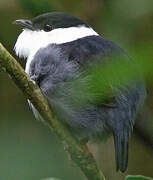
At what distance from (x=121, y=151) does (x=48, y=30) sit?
1233 millimetres

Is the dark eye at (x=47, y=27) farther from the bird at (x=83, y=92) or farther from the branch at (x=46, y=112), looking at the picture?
the branch at (x=46, y=112)

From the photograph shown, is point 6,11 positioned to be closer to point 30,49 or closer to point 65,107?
point 30,49

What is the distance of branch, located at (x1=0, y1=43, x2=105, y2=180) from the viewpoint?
5.84ft

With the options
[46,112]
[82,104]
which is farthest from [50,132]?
[46,112]

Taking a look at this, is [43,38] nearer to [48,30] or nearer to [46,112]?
[48,30]

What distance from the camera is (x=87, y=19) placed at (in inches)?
166

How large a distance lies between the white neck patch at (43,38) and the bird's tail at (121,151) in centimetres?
85

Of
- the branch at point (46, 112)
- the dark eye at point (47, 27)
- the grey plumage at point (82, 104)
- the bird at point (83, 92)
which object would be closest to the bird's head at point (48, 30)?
the dark eye at point (47, 27)

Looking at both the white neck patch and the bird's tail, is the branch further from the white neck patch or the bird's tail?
the white neck patch

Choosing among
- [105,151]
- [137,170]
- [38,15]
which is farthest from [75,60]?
[137,170]

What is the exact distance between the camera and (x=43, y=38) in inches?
115

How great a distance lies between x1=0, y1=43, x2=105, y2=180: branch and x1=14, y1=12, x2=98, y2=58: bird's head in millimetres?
856

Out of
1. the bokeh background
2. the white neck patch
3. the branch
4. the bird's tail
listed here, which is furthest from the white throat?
the bird's tail

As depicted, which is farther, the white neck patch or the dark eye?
the dark eye
